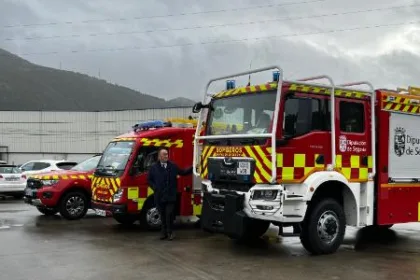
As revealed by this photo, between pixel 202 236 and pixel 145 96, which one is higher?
pixel 145 96

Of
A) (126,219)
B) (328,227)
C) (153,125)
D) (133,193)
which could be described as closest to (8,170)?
(126,219)

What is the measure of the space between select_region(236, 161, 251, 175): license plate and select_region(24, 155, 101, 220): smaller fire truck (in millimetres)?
5875

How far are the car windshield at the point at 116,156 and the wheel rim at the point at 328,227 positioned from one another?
14.6ft

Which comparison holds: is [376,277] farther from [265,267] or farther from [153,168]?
[153,168]

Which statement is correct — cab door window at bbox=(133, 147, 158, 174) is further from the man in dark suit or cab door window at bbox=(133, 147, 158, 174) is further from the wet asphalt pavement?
the wet asphalt pavement

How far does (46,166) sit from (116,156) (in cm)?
837

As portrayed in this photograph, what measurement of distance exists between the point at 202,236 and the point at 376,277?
13.9ft

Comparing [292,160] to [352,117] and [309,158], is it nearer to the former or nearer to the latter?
[309,158]

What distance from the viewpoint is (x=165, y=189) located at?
9.91m

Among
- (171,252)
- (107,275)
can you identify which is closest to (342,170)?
(171,252)

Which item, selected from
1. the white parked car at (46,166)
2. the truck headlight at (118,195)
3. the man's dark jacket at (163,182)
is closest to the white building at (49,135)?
the white parked car at (46,166)

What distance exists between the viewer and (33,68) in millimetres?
140375

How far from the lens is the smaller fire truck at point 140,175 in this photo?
1081 cm

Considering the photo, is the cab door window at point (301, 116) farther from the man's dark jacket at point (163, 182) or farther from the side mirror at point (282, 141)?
the man's dark jacket at point (163, 182)
